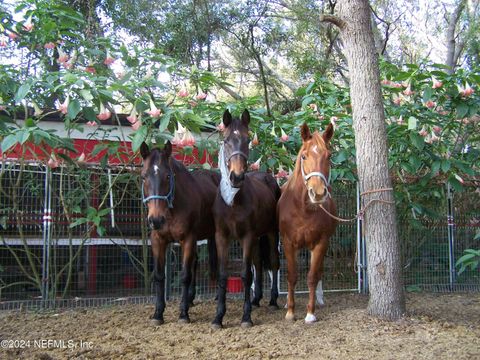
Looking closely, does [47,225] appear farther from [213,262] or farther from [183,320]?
[183,320]

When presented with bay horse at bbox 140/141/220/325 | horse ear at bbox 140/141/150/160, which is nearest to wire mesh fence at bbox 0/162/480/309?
bay horse at bbox 140/141/220/325

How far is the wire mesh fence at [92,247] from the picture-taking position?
22.0 feet

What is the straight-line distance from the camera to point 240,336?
4.82m

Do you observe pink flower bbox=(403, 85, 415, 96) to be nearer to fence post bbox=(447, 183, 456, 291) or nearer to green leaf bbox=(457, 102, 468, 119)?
green leaf bbox=(457, 102, 468, 119)

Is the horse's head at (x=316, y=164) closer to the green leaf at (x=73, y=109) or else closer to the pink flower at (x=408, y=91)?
the pink flower at (x=408, y=91)

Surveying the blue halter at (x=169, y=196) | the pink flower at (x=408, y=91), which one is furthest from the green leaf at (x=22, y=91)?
the pink flower at (x=408, y=91)

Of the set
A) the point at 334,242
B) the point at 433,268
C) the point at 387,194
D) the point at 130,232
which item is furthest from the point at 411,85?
the point at 130,232

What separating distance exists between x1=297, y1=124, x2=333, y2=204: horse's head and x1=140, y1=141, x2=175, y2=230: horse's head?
151 centimetres

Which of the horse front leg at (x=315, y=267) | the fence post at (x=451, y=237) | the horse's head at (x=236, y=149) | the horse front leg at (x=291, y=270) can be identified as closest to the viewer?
the horse's head at (x=236, y=149)

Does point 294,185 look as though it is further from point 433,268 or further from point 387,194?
point 433,268

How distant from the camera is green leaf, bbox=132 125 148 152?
5.28 m

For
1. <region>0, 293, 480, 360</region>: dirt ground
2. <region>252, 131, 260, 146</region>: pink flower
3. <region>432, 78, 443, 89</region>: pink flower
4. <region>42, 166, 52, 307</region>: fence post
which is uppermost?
<region>432, 78, 443, 89</region>: pink flower

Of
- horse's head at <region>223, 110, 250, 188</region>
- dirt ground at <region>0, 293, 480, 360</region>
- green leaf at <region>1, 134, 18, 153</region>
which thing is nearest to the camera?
dirt ground at <region>0, 293, 480, 360</region>

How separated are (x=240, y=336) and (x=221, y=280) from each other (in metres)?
0.74
